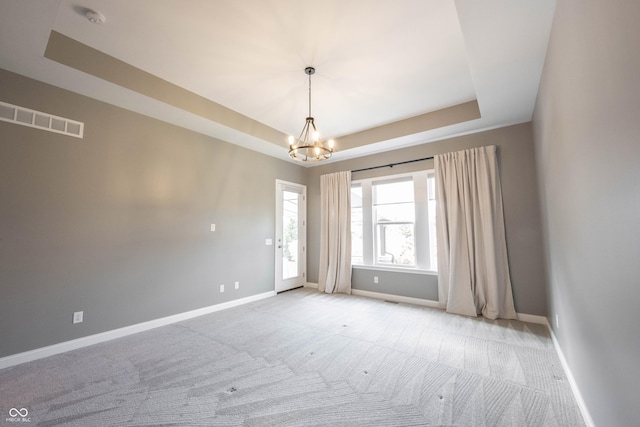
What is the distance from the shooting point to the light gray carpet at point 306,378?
1.82 metres

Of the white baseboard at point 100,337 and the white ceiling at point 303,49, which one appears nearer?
the white ceiling at point 303,49

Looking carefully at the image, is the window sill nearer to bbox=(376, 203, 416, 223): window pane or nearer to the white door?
bbox=(376, 203, 416, 223): window pane

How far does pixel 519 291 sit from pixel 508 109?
2581 millimetres

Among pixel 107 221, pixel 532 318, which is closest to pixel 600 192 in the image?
pixel 532 318

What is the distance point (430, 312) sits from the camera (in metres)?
4.09

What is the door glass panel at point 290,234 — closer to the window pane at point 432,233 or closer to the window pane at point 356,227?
the window pane at point 356,227

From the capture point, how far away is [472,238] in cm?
399

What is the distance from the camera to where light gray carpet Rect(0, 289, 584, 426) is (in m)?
1.82

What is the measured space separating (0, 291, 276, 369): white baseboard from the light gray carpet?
0.38 feet

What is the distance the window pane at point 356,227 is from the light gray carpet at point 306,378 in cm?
202

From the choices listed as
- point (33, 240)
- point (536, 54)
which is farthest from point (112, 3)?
point (536, 54)

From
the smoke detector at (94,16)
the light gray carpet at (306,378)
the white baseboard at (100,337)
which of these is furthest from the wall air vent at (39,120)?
the light gray carpet at (306,378)

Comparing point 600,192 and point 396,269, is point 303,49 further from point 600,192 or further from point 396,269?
point 396,269

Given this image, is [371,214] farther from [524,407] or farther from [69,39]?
[69,39]
